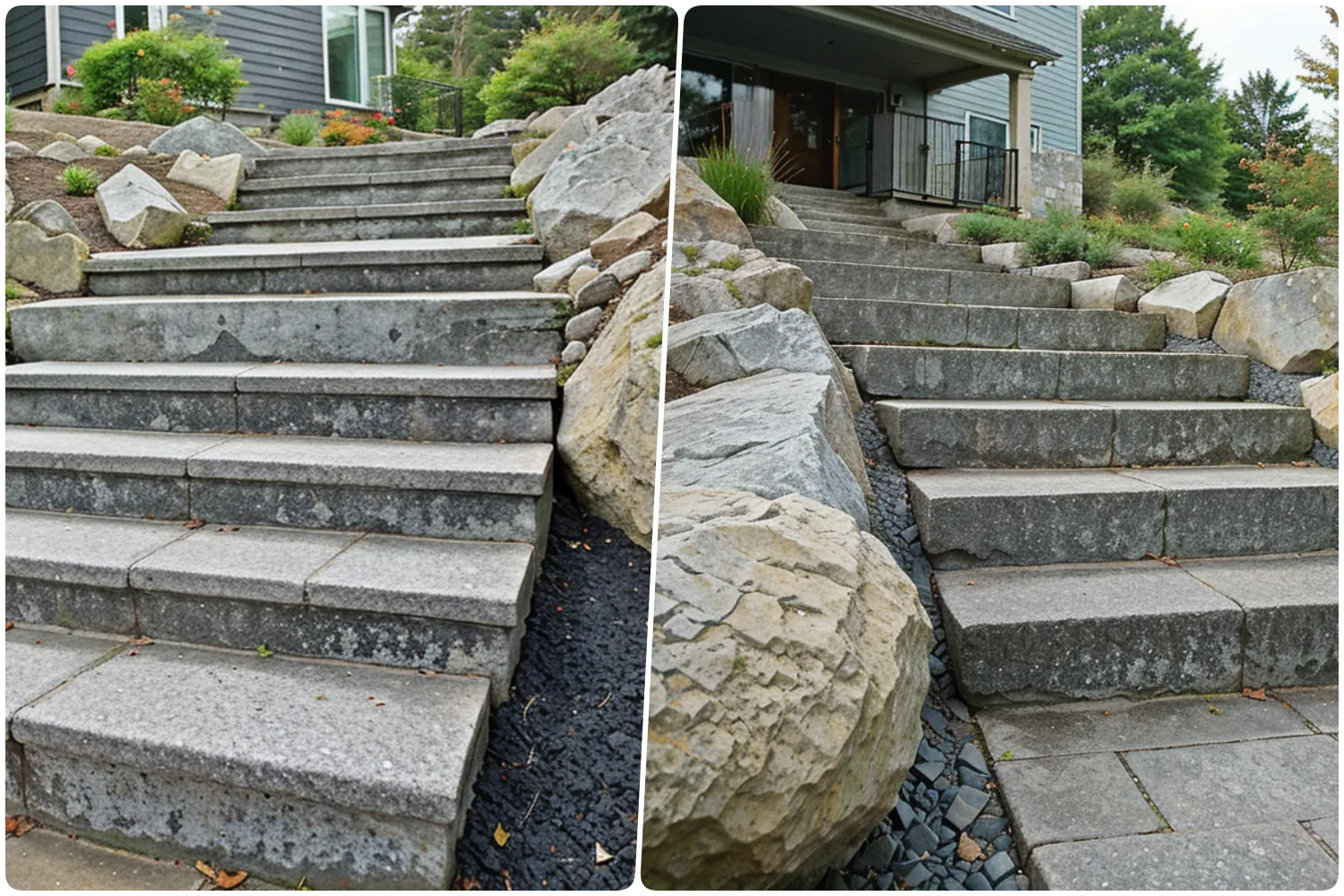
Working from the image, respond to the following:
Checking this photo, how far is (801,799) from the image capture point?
53.2 inches

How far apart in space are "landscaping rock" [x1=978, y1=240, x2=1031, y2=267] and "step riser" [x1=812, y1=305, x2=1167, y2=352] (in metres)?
1.43

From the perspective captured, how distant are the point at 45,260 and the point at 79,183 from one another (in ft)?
3.67

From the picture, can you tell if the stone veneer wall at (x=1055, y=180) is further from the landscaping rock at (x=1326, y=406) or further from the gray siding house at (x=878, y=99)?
the landscaping rock at (x=1326, y=406)

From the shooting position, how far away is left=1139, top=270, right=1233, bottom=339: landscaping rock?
13.2 feet

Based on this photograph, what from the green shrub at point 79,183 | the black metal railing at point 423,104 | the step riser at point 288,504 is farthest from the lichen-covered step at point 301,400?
the black metal railing at point 423,104

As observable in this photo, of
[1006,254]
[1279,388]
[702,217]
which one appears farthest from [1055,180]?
[702,217]

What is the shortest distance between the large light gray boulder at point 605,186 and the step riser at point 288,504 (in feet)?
4.61

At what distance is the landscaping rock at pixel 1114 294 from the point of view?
4.43 meters

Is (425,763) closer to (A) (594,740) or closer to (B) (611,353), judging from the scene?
(A) (594,740)

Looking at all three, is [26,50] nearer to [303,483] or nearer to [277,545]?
[303,483]

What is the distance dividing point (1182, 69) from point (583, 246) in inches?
692

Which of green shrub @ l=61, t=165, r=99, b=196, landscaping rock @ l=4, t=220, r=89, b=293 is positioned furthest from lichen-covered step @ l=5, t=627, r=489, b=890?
green shrub @ l=61, t=165, r=99, b=196

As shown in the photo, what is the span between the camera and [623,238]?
10.1 feet

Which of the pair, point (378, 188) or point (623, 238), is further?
point (378, 188)
